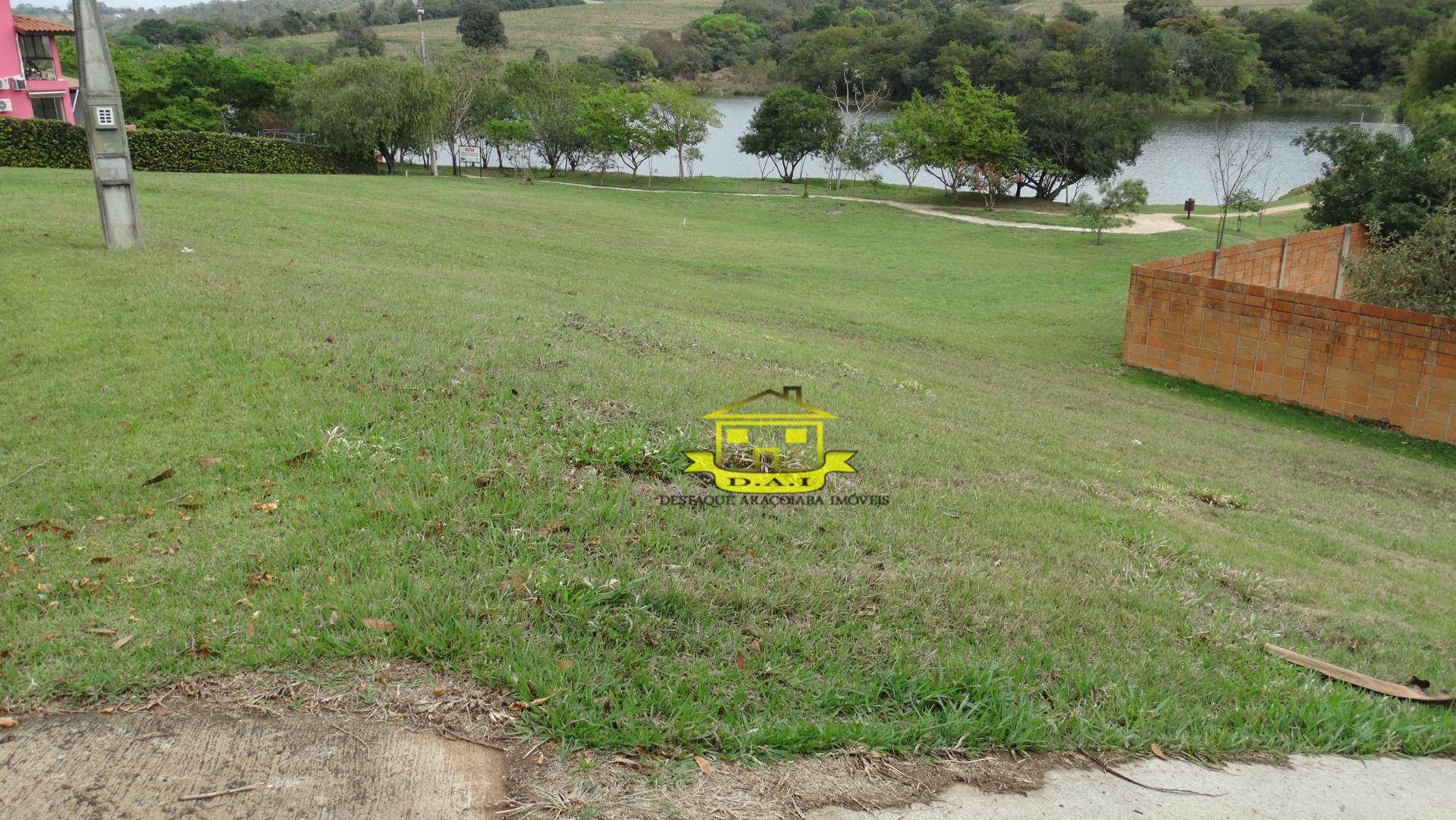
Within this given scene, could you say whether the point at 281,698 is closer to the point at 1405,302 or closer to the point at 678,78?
the point at 1405,302

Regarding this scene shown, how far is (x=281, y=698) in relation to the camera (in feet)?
10.6

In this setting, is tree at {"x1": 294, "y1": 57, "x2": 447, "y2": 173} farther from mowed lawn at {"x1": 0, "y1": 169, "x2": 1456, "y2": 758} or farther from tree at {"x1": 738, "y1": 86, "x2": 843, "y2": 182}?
mowed lawn at {"x1": 0, "y1": 169, "x2": 1456, "y2": 758}

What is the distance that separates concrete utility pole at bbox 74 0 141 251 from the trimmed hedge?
1820cm

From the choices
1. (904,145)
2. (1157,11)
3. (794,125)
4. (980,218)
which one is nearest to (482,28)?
(794,125)

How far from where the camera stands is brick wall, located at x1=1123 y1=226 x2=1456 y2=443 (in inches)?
430

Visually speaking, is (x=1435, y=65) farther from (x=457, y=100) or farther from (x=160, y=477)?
(x=160, y=477)

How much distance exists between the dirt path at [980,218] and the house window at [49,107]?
19.9m

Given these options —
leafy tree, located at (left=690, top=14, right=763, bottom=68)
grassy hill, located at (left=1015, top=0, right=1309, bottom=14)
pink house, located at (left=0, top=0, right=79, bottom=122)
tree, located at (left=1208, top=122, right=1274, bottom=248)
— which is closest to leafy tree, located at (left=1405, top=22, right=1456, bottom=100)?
tree, located at (left=1208, top=122, right=1274, bottom=248)

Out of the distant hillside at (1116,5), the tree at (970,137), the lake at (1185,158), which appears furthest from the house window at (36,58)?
the distant hillside at (1116,5)

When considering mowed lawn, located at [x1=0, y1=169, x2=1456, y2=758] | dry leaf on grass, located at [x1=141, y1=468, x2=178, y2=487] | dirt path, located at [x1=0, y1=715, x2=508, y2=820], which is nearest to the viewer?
dirt path, located at [x1=0, y1=715, x2=508, y2=820]

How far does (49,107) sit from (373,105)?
13736 mm

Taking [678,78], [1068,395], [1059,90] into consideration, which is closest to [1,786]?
[1068,395]

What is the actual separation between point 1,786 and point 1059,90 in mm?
65620

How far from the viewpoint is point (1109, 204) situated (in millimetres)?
30656
